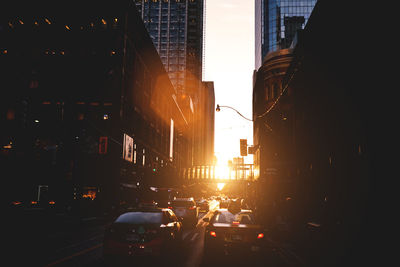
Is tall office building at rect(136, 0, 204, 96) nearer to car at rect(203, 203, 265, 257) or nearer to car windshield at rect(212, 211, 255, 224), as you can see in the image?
car windshield at rect(212, 211, 255, 224)

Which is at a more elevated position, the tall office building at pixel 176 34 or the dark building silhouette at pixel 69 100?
the tall office building at pixel 176 34

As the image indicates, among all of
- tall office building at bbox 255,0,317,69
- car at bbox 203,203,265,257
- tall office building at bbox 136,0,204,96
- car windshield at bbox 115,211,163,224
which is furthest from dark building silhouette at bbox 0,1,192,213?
tall office building at bbox 136,0,204,96

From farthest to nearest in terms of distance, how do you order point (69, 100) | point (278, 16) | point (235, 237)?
point (278, 16) < point (69, 100) < point (235, 237)

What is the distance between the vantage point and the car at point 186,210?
26.3 metres

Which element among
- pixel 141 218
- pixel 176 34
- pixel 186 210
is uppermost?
pixel 176 34

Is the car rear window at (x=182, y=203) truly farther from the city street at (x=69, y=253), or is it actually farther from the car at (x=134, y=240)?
the car at (x=134, y=240)

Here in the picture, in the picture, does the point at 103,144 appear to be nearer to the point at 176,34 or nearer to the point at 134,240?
the point at 134,240

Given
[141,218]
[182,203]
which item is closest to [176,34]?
[182,203]

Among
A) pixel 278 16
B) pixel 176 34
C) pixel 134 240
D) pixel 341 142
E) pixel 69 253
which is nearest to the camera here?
pixel 134 240

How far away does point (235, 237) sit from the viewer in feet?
37.5

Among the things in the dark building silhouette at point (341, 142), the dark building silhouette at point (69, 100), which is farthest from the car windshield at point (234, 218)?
the dark building silhouette at point (69, 100)

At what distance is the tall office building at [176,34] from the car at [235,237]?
163685mm

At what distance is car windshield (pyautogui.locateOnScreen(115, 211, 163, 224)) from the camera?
10352 mm

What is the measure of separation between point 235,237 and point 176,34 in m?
173
